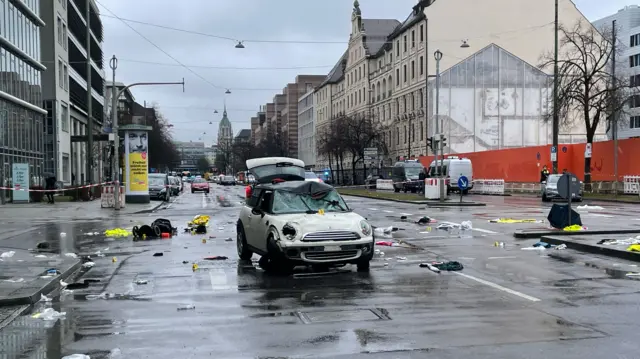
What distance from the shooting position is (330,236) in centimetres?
991

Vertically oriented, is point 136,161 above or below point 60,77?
below

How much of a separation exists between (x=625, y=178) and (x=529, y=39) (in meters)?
36.2

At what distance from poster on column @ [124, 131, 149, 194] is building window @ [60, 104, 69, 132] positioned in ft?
63.3

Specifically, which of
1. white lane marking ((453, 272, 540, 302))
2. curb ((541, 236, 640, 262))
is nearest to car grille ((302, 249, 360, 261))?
white lane marking ((453, 272, 540, 302))

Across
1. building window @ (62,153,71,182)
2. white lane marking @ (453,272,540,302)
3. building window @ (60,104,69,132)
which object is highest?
building window @ (60,104,69,132)

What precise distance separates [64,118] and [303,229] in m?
46.7

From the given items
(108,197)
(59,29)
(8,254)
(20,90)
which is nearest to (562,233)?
(8,254)

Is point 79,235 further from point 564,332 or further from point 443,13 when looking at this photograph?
point 443,13

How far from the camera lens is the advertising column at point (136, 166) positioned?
3309 cm

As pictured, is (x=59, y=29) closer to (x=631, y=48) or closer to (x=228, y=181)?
(x=228, y=181)

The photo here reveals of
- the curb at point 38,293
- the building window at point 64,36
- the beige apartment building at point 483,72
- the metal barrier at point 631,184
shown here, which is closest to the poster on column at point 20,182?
the building window at point 64,36

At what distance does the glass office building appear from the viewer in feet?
115

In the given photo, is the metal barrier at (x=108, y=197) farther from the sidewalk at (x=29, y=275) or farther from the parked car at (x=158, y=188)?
the sidewalk at (x=29, y=275)

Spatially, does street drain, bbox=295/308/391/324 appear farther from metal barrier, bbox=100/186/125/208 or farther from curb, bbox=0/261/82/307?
metal barrier, bbox=100/186/125/208
